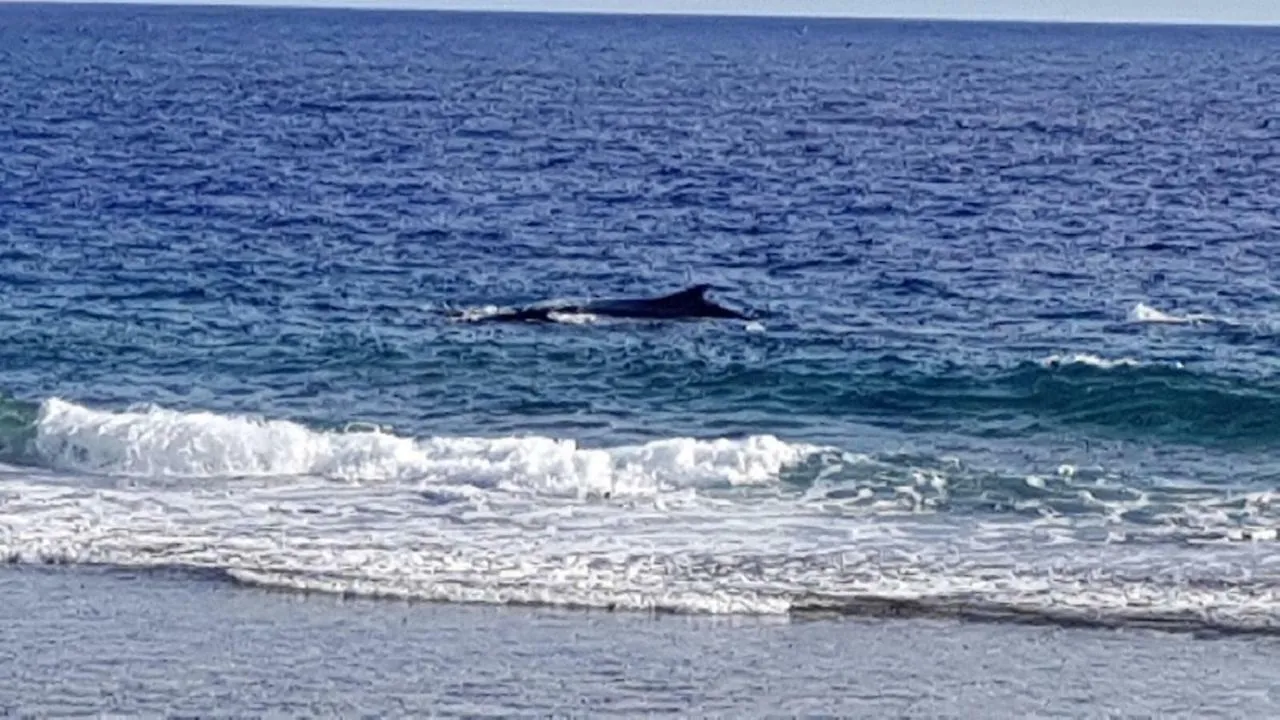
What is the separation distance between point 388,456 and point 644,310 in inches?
371

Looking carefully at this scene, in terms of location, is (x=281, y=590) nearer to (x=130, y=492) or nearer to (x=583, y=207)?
(x=130, y=492)

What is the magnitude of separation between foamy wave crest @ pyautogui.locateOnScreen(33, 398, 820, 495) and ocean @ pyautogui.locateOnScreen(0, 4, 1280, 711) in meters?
0.06

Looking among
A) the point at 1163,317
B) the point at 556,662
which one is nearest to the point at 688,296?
the point at 1163,317

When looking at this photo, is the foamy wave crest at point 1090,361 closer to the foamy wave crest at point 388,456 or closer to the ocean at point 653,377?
the ocean at point 653,377

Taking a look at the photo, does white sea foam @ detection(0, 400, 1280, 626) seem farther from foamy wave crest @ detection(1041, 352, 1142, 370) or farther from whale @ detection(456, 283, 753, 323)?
whale @ detection(456, 283, 753, 323)

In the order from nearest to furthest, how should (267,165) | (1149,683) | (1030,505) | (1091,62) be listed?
1. (1149,683)
2. (1030,505)
3. (267,165)
4. (1091,62)

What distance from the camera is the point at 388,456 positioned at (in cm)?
2733

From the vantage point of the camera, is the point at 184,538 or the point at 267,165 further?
the point at 267,165

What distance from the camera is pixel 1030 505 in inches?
987

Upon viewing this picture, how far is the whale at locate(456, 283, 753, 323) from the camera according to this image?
3616 cm

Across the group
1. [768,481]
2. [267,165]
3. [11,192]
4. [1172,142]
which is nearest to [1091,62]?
[1172,142]

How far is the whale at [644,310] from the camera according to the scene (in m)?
36.2

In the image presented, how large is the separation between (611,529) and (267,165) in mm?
39900

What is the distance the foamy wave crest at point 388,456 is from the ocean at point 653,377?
0.21 ft
